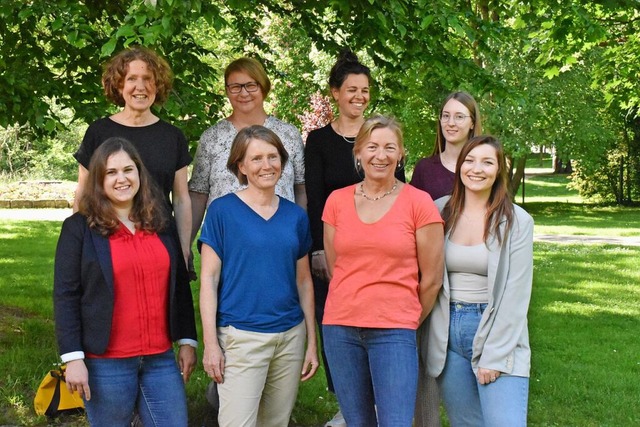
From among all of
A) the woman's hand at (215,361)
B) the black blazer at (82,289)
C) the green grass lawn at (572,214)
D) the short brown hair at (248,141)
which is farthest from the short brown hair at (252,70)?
the green grass lawn at (572,214)

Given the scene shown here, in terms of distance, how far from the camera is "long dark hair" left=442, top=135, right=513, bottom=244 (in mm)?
3629

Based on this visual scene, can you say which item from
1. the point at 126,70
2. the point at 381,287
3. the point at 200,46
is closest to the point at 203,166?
the point at 126,70

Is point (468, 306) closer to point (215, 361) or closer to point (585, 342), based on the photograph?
point (215, 361)

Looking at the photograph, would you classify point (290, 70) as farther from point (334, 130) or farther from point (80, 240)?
point (80, 240)

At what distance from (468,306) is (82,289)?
5.59ft

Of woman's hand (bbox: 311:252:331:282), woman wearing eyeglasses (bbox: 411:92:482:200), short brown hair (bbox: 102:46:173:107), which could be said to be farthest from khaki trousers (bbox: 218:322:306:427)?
short brown hair (bbox: 102:46:173:107)

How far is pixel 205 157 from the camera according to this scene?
182 inches

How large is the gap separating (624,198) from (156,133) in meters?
30.6

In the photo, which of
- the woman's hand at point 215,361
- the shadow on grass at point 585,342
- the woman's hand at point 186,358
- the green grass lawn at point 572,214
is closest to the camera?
the woman's hand at point 215,361

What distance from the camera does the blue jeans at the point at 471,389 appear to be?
353 centimetres

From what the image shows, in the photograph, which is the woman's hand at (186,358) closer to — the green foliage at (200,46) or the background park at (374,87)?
the background park at (374,87)

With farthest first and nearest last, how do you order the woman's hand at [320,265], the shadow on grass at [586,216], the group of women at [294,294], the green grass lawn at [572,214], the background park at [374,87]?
1. the shadow on grass at [586,216]
2. the green grass lawn at [572,214]
3. the background park at [374,87]
4. the woman's hand at [320,265]
5. the group of women at [294,294]

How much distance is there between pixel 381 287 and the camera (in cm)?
363

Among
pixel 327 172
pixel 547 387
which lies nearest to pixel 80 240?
pixel 327 172
